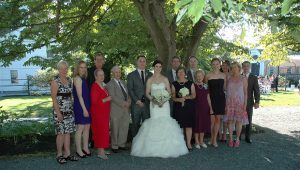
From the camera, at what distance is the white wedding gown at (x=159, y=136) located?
7.14 m

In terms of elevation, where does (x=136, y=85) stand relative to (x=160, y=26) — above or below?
below

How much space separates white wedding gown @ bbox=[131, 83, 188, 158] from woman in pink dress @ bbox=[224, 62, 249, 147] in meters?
1.46

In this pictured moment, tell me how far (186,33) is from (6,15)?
5.79m

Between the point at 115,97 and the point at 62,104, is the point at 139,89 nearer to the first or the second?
the point at 115,97

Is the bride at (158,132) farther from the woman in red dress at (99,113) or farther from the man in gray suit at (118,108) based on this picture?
the woman in red dress at (99,113)

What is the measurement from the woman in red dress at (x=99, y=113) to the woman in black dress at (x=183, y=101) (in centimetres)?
157

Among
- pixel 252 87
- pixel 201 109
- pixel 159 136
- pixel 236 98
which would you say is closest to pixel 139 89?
pixel 159 136

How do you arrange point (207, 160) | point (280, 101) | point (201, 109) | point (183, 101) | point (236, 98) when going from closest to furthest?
point (207, 160), point (183, 101), point (201, 109), point (236, 98), point (280, 101)

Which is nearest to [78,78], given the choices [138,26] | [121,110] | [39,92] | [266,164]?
[121,110]

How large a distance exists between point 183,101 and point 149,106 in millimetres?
777

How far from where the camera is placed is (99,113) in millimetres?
7105

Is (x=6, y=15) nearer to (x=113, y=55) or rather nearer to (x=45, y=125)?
(x=45, y=125)

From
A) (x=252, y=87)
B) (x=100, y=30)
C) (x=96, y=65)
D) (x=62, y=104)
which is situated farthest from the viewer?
(x=100, y=30)

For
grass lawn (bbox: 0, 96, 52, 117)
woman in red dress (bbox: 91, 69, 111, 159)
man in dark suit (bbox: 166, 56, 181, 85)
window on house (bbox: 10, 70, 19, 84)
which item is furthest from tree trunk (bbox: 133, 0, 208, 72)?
window on house (bbox: 10, 70, 19, 84)
